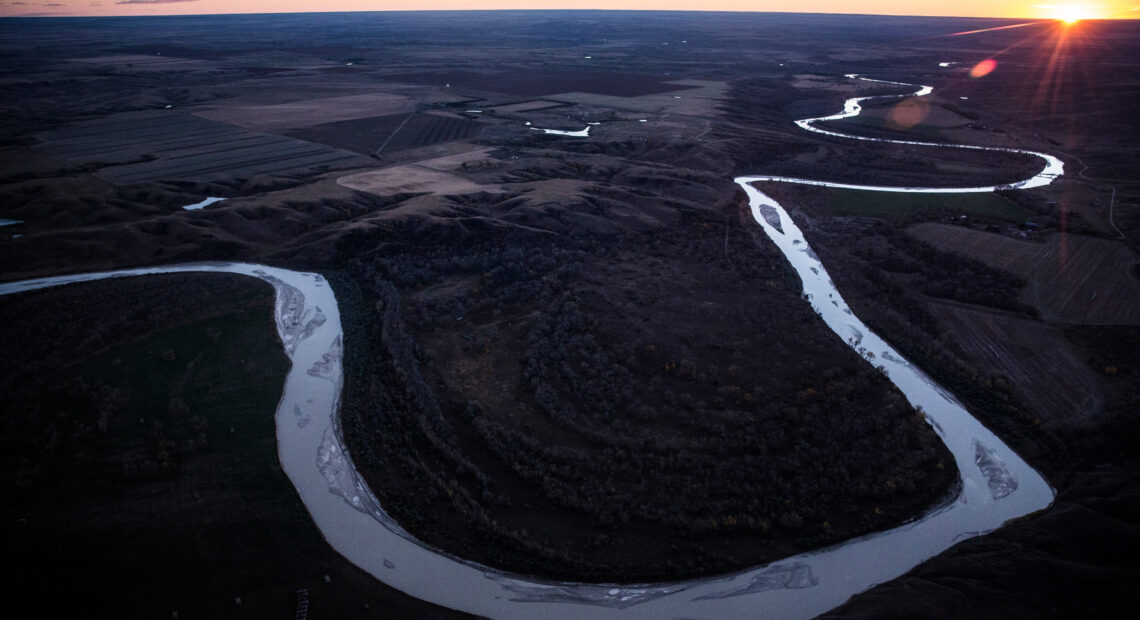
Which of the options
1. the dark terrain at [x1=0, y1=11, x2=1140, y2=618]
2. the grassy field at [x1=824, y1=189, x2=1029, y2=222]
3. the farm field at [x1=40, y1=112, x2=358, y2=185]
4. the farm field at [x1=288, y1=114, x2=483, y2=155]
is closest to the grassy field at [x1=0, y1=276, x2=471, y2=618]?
the dark terrain at [x1=0, y1=11, x2=1140, y2=618]

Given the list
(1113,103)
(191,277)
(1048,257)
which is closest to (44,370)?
(191,277)

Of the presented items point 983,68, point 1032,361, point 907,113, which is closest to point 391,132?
point 1032,361

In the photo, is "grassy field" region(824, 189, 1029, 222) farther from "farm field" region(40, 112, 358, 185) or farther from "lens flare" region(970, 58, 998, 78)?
"lens flare" region(970, 58, 998, 78)

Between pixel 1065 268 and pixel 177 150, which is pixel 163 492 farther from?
pixel 177 150

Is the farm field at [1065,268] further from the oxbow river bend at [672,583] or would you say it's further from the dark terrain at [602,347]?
the oxbow river bend at [672,583]

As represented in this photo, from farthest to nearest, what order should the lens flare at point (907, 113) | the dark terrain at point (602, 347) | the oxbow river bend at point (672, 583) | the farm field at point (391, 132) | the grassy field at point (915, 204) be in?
1. the lens flare at point (907, 113)
2. the farm field at point (391, 132)
3. the grassy field at point (915, 204)
4. the dark terrain at point (602, 347)
5. the oxbow river bend at point (672, 583)

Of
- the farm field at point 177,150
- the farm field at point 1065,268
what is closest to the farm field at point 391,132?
the farm field at point 177,150
